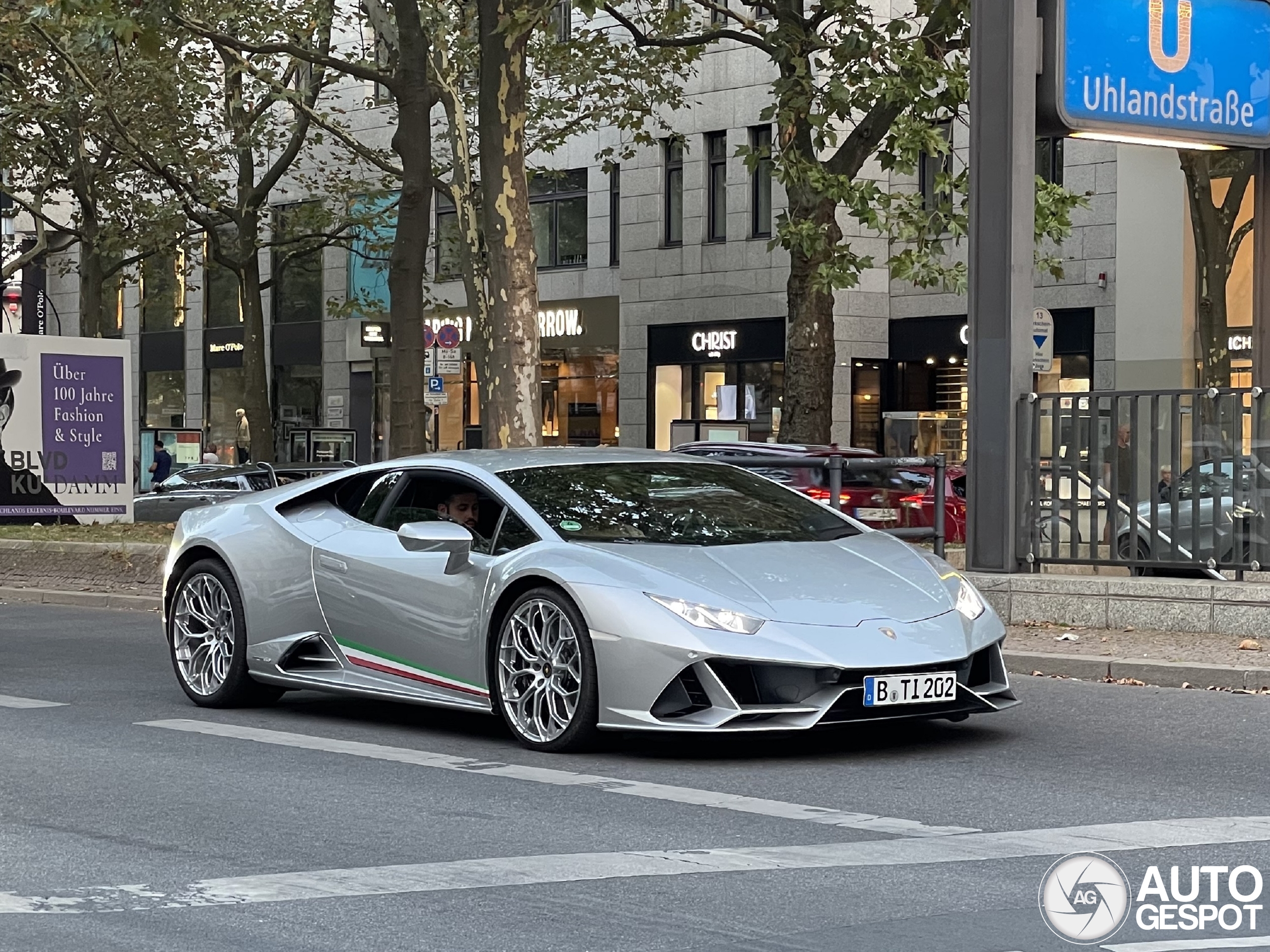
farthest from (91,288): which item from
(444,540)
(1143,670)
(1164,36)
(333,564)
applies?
(444,540)

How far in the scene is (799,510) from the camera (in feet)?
31.6

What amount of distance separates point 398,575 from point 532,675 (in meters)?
1.08

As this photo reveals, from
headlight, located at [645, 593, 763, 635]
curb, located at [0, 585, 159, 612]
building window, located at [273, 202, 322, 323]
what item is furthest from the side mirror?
building window, located at [273, 202, 322, 323]

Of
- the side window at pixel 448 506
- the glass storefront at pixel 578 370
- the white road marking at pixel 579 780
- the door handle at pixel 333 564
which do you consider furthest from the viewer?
the glass storefront at pixel 578 370

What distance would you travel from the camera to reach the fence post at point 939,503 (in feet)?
50.9

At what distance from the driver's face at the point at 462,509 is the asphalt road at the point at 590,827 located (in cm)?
100

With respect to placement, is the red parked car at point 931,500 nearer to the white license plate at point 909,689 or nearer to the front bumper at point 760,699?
the white license plate at point 909,689

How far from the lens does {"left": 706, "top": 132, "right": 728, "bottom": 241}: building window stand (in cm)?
4019

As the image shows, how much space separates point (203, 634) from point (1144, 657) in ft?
17.5

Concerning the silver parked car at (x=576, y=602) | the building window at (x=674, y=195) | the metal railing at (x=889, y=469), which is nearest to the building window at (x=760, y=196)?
the building window at (x=674, y=195)

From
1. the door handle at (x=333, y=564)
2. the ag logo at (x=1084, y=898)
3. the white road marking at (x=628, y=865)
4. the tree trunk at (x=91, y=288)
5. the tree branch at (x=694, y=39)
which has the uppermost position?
the tree branch at (x=694, y=39)

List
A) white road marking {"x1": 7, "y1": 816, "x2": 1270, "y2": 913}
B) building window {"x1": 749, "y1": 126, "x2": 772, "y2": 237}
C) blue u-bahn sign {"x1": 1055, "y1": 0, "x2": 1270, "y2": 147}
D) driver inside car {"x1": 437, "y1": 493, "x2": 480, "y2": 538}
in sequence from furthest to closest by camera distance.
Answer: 1. building window {"x1": 749, "y1": 126, "x2": 772, "y2": 237}
2. blue u-bahn sign {"x1": 1055, "y1": 0, "x2": 1270, "y2": 147}
3. driver inside car {"x1": 437, "y1": 493, "x2": 480, "y2": 538}
4. white road marking {"x1": 7, "y1": 816, "x2": 1270, "y2": 913}

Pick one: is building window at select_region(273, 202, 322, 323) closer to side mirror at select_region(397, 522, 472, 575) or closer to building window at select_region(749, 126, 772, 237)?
building window at select_region(749, 126, 772, 237)

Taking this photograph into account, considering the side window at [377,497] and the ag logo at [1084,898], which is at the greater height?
the side window at [377,497]
